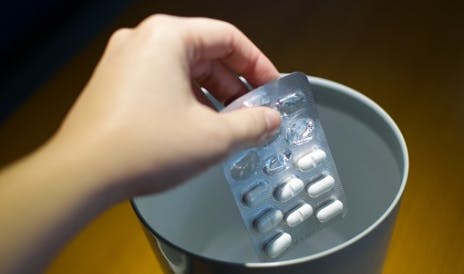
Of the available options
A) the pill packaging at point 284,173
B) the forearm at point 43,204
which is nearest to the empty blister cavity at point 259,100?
the pill packaging at point 284,173

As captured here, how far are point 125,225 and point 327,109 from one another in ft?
0.64

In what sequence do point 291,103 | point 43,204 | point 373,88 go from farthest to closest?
point 373,88
point 291,103
point 43,204

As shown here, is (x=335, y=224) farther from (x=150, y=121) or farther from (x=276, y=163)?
(x=150, y=121)

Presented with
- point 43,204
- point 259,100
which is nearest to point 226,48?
point 259,100

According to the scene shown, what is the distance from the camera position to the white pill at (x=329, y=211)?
1.46 feet

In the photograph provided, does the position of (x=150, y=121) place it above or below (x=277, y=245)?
above

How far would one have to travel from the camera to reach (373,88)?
60 centimetres

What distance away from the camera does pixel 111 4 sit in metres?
0.79

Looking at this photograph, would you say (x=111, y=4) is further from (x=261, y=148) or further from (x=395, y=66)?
(x=261, y=148)

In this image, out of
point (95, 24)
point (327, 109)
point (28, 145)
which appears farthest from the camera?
point (95, 24)

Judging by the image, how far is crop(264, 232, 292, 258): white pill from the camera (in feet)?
1.39

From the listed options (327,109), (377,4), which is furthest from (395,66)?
(327,109)

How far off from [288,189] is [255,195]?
0.08 feet

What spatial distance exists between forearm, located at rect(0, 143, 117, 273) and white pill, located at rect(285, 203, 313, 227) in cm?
14
